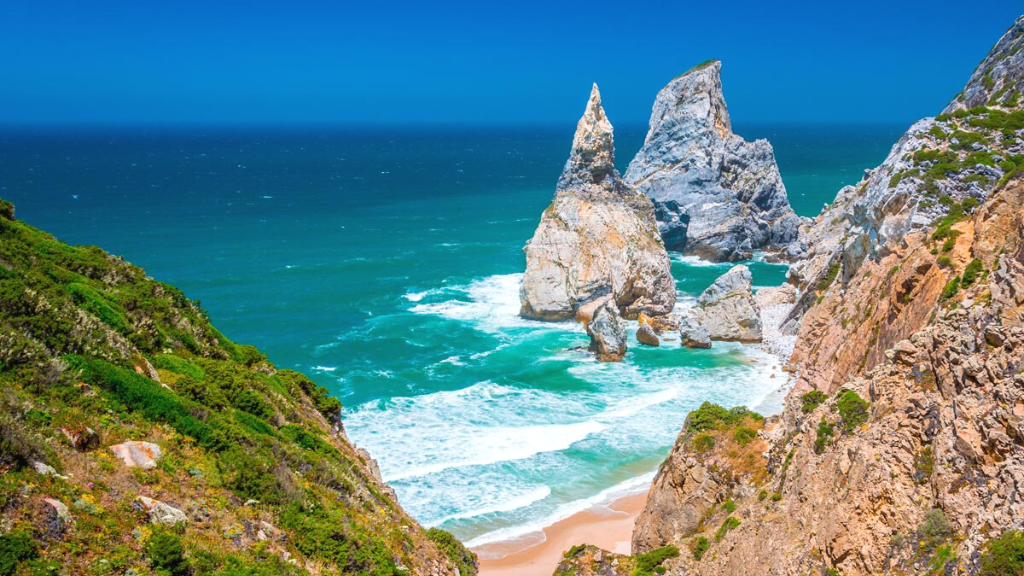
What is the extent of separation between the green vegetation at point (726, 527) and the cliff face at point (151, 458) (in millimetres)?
6800

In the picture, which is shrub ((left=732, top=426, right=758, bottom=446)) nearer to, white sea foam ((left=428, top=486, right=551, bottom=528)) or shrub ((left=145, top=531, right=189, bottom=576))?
white sea foam ((left=428, top=486, right=551, bottom=528))

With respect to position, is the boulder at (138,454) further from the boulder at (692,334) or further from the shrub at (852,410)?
the boulder at (692,334)

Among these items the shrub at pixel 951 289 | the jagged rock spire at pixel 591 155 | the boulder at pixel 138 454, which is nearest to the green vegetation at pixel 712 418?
the shrub at pixel 951 289

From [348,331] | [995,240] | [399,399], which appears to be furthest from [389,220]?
[995,240]

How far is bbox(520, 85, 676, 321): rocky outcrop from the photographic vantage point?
60844 millimetres

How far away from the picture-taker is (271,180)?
6166 inches

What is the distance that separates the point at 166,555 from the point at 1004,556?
13.0 metres

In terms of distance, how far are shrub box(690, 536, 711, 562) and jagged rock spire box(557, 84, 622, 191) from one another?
4975 centimetres

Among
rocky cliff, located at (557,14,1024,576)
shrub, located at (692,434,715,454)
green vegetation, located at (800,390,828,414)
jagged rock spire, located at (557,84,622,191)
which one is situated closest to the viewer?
rocky cliff, located at (557,14,1024,576)

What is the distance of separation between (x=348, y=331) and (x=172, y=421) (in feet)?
154

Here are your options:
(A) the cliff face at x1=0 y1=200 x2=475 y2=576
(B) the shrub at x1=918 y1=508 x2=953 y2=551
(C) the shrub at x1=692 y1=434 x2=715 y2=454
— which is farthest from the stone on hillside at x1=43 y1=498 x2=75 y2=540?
(C) the shrub at x1=692 y1=434 x2=715 y2=454

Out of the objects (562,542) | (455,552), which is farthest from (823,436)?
(562,542)

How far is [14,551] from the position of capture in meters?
8.80

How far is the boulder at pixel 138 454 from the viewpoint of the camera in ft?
39.7
